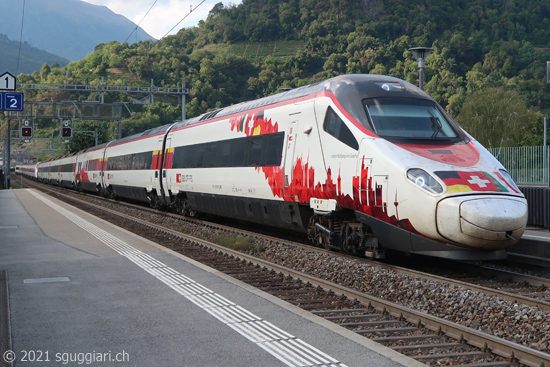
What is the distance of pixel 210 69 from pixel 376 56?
51.5 meters

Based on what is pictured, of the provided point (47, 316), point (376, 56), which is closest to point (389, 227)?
point (47, 316)

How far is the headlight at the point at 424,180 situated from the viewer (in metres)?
8.58

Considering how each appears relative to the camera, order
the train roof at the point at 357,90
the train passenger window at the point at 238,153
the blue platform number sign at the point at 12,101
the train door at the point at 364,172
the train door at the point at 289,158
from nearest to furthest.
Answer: the train door at the point at 364,172
the train roof at the point at 357,90
the train door at the point at 289,158
the train passenger window at the point at 238,153
the blue platform number sign at the point at 12,101

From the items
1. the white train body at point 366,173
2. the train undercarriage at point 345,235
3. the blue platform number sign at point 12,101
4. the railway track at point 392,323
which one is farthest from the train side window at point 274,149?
the blue platform number sign at point 12,101

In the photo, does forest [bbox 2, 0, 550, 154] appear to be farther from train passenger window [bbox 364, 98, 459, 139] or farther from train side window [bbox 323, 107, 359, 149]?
train side window [bbox 323, 107, 359, 149]

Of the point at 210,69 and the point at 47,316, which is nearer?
the point at 47,316

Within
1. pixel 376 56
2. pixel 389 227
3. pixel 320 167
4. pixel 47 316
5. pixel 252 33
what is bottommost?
pixel 47 316

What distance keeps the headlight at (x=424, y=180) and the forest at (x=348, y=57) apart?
40.0 metres

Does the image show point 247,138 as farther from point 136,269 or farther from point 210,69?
point 210,69

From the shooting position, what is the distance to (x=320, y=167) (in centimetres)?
1122

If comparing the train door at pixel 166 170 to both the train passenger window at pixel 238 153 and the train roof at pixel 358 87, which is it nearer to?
→ the train passenger window at pixel 238 153

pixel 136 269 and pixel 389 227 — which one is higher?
pixel 389 227

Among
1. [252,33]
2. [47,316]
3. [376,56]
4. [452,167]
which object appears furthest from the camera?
[252,33]

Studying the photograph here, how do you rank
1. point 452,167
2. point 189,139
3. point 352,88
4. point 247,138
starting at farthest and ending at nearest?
point 189,139, point 247,138, point 352,88, point 452,167
